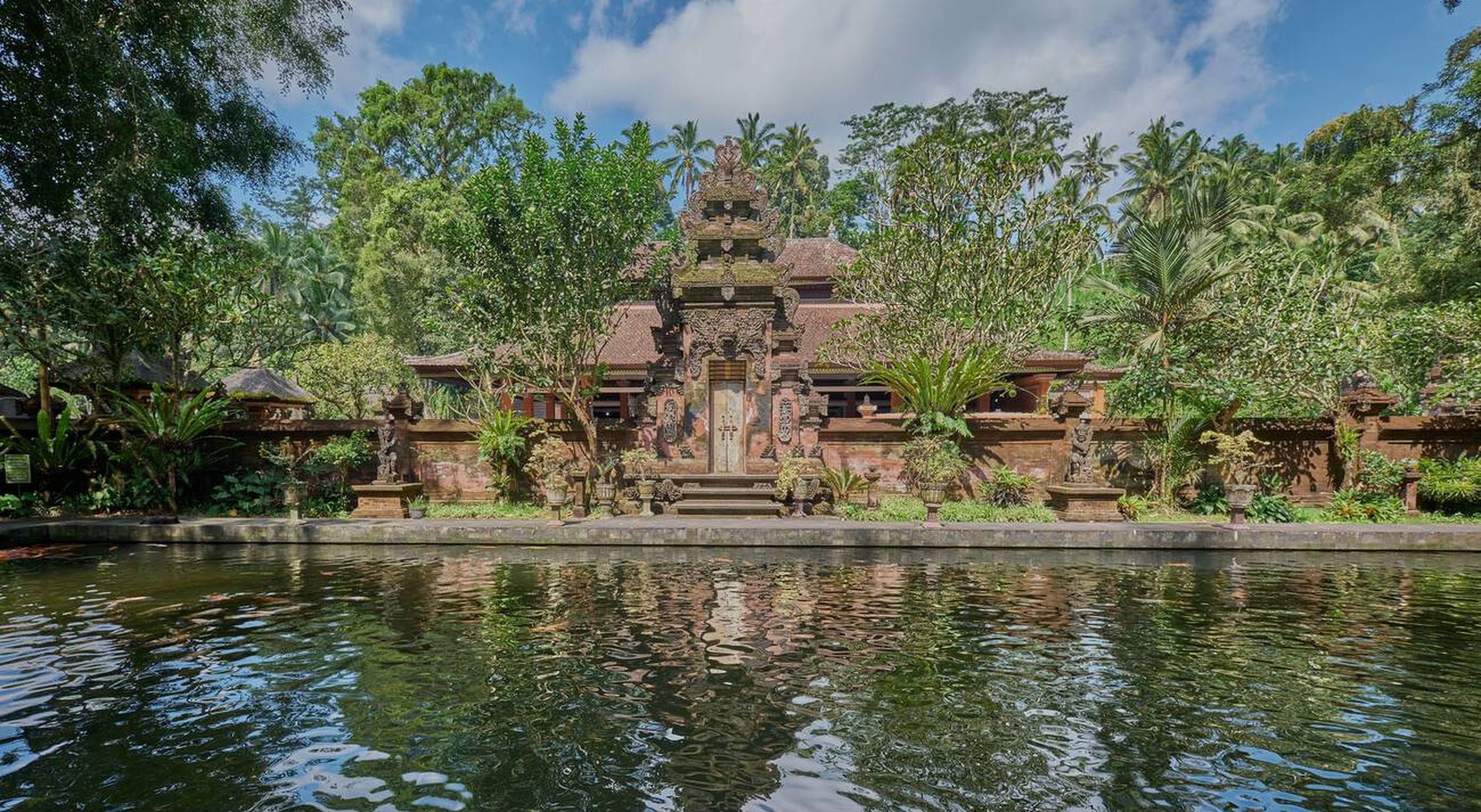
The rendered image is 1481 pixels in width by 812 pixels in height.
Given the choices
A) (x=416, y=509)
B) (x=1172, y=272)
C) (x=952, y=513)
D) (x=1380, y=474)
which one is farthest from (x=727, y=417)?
(x=1380, y=474)

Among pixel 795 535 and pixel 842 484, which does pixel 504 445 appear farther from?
pixel 842 484

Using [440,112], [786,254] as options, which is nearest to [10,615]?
[786,254]

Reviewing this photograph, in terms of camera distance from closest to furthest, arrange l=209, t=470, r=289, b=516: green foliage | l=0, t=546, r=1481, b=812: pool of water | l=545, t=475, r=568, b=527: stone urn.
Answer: l=0, t=546, r=1481, b=812: pool of water
l=545, t=475, r=568, b=527: stone urn
l=209, t=470, r=289, b=516: green foliage

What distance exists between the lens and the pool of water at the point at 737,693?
12.2 feet

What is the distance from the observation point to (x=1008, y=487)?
14.3 metres

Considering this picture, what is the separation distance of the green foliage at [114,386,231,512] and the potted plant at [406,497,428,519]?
419 centimetres

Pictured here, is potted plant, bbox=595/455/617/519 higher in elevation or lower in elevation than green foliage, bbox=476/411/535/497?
lower

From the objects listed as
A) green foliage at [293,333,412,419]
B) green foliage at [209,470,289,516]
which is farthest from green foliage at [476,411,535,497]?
green foliage at [293,333,412,419]

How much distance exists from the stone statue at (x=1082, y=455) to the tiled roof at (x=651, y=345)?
17.0ft

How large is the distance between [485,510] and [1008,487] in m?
10.9

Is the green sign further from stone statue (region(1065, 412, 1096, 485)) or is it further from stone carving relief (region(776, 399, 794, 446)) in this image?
stone statue (region(1065, 412, 1096, 485))

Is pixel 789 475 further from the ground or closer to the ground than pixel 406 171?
closer to the ground

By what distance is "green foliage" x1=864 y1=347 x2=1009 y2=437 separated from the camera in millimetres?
14203

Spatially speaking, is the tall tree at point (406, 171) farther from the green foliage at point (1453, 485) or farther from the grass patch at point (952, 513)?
the green foliage at point (1453, 485)
